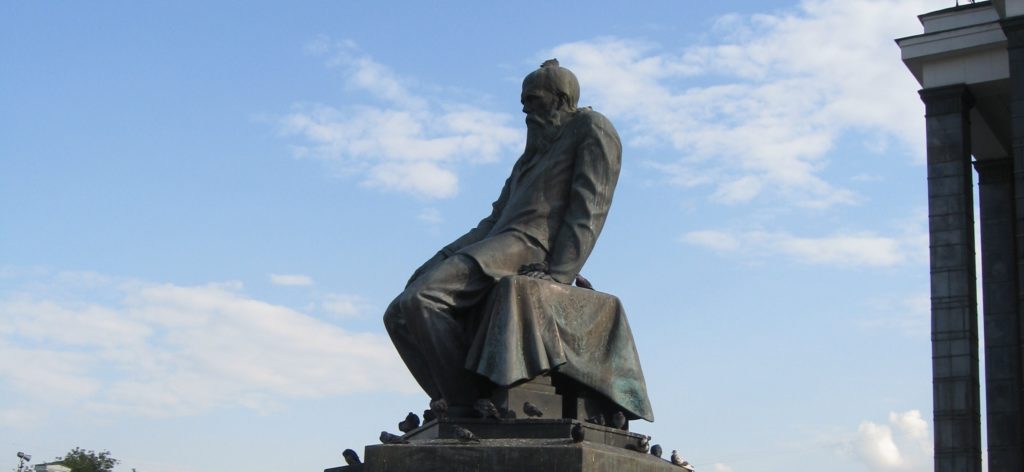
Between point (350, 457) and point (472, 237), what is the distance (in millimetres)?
1958

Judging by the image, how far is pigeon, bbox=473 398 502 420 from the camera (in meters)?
9.70

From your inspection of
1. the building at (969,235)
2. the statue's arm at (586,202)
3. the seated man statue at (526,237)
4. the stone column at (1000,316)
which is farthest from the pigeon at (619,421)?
the stone column at (1000,316)

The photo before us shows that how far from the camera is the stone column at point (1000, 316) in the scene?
37969 millimetres

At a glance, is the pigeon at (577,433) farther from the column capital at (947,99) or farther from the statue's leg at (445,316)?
the column capital at (947,99)

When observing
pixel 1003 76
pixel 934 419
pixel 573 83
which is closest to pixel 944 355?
pixel 934 419

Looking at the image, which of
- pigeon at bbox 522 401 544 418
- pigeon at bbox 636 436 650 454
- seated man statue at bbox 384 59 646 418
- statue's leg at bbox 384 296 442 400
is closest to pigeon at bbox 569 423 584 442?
pigeon at bbox 522 401 544 418

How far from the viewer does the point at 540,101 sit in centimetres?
1103

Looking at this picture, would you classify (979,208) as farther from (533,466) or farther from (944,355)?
(533,466)

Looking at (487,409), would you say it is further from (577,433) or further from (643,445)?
(643,445)

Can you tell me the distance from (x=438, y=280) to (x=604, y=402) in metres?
1.40

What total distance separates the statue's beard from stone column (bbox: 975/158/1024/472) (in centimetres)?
2942

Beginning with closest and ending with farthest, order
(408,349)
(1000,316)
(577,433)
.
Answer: (577,433)
(408,349)
(1000,316)

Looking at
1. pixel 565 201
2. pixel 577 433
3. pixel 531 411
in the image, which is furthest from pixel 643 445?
pixel 565 201

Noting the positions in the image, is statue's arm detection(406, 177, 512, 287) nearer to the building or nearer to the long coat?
the long coat
